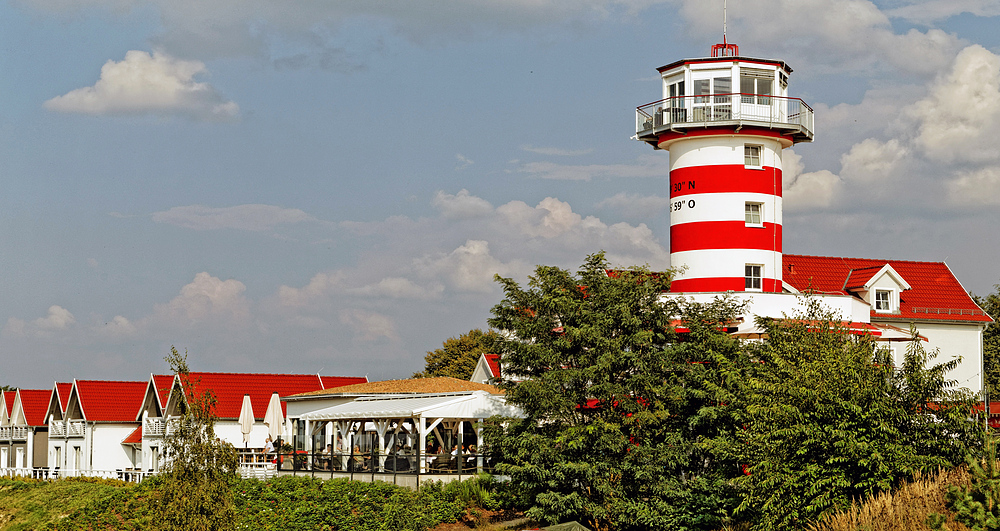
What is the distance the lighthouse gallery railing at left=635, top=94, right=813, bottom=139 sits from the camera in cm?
3441

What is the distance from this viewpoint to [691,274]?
3456 centimetres

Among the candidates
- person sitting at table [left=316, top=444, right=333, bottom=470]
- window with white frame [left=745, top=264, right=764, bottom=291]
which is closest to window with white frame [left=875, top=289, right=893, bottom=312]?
window with white frame [left=745, top=264, right=764, bottom=291]

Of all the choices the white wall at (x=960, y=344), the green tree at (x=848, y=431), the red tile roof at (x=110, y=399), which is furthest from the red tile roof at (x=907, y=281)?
the red tile roof at (x=110, y=399)

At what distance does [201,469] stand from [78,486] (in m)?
30.0

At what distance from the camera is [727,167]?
3453cm

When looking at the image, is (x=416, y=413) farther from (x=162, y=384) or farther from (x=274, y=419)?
(x=162, y=384)

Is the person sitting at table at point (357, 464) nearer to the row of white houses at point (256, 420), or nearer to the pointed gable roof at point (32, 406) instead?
the row of white houses at point (256, 420)

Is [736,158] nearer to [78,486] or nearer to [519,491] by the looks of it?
[519,491]

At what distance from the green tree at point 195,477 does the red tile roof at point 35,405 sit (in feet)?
181

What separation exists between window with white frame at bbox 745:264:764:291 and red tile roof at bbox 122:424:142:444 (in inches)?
1511

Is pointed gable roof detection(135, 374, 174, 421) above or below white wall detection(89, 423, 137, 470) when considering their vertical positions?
above

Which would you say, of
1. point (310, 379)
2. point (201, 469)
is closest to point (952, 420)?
point (201, 469)

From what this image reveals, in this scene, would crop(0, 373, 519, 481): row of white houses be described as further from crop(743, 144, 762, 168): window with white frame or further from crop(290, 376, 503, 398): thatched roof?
crop(743, 144, 762, 168): window with white frame

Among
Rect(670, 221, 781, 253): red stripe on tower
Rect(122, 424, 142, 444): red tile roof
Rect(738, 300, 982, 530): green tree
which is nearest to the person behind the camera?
Rect(738, 300, 982, 530): green tree
